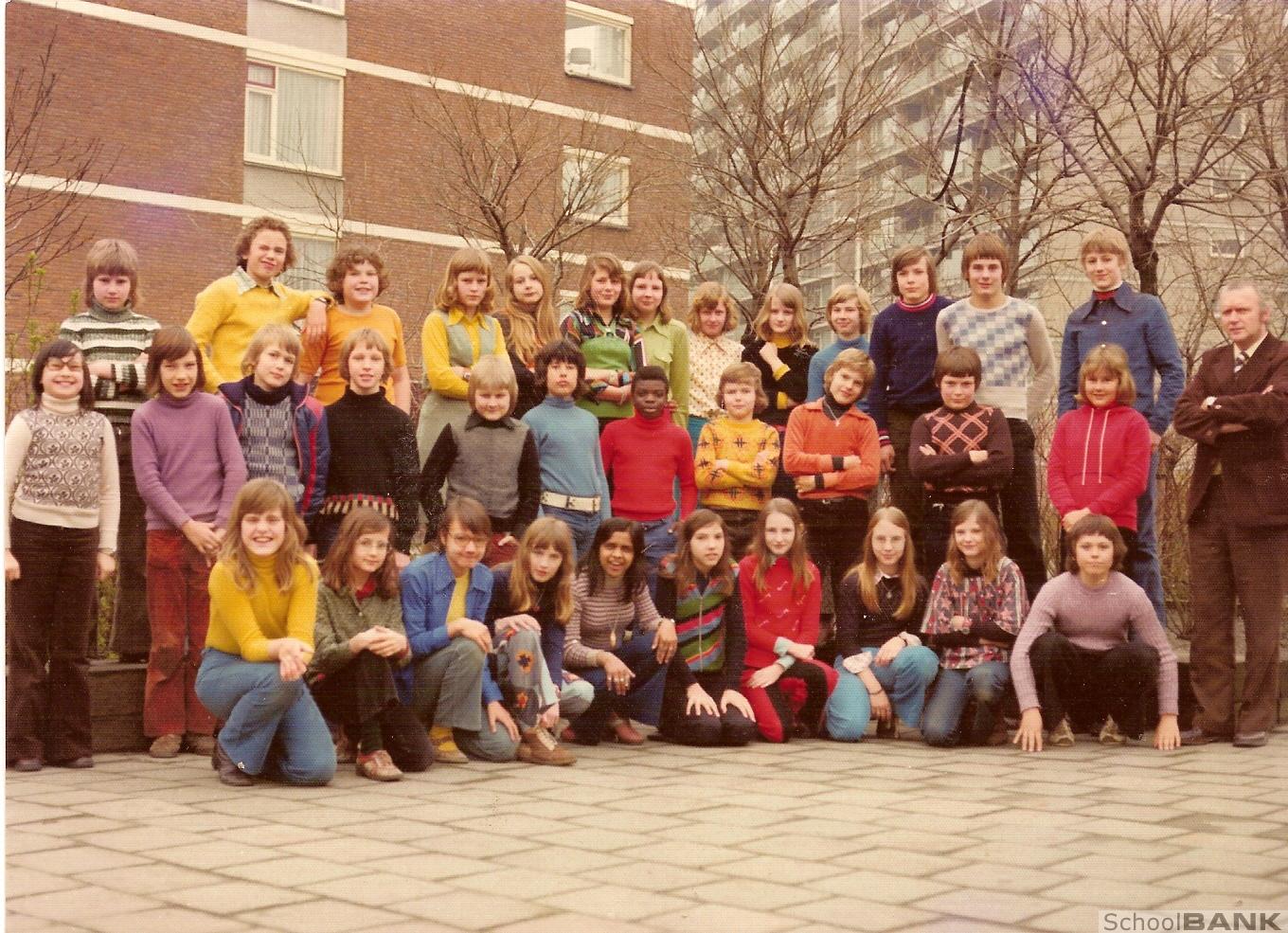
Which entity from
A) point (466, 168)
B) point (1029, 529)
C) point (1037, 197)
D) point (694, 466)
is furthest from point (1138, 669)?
point (466, 168)

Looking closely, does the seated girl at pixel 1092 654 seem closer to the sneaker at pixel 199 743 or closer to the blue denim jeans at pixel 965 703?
the blue denim jeans at pixel 965 703

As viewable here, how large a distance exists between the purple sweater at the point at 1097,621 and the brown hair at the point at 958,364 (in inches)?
43.6

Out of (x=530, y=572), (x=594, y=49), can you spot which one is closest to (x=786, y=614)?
(x=530, y=572)

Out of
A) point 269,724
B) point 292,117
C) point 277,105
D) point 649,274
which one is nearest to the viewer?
point 269,724

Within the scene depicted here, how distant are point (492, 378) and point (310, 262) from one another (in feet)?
53.4

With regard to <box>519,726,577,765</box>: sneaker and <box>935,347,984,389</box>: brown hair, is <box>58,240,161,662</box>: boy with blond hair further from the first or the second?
<box>935,347,984,389</box>: brown hair

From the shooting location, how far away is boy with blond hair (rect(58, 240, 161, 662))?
6.57 m

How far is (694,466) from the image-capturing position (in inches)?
309

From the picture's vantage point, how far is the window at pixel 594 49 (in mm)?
23375

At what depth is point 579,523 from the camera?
7.36 m

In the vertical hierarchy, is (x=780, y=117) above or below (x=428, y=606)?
above

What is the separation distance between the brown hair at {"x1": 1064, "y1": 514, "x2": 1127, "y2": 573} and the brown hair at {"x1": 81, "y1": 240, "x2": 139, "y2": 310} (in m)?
4.37

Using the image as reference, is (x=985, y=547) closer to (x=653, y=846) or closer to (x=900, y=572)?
(x=900, y=572)

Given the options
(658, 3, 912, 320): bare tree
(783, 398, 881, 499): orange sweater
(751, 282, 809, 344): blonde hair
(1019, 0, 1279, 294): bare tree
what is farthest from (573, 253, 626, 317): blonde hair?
(658, 3, 912, 320): bare tree
